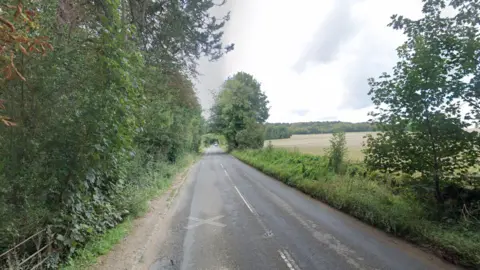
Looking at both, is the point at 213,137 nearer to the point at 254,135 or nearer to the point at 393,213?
the point at 254,135

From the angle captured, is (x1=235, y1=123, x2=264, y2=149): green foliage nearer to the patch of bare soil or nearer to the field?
the field

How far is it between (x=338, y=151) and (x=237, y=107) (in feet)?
112

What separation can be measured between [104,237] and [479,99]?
29.5 feet

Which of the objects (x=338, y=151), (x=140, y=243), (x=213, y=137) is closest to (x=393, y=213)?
(x=338, y=151)

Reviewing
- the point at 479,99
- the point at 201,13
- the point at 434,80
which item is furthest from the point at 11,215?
the point at 201,13

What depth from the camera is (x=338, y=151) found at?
1220cm

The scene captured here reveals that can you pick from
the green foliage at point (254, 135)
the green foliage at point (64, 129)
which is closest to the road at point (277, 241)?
the green foliage at point (64, 129)

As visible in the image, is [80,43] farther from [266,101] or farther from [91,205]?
[266,101]

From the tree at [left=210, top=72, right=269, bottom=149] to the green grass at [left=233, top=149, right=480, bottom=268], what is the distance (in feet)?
93.9

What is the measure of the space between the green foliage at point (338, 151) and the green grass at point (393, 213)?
25.4 inches

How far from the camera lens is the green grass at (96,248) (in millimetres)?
4373

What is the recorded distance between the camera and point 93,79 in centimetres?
457

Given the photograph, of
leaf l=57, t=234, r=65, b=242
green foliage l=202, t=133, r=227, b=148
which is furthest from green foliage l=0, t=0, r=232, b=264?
green foliage l=202, t=133, r=227, b=148

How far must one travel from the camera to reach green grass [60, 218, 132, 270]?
4373 millimetres
